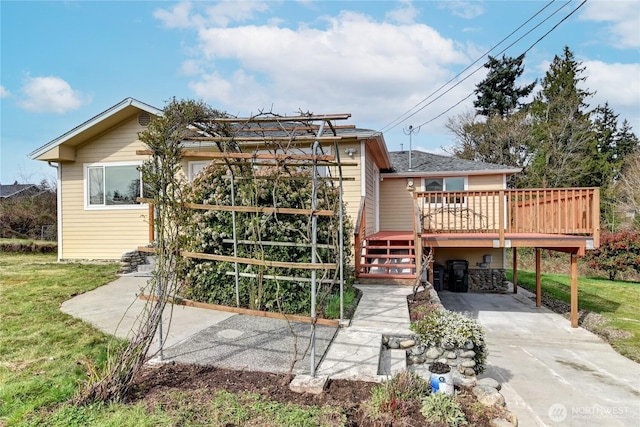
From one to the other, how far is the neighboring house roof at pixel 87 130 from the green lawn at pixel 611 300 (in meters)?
11.1

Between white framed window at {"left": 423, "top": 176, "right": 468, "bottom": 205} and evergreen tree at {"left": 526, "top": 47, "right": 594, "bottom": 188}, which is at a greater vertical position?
evergreen tree at {"left": 526, "top": 47, "right": 594, "bottom": 188}

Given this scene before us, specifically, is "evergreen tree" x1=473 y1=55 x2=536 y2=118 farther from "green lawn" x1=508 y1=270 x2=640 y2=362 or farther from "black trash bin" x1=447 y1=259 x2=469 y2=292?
"black trash bin" x1=447 y1=259 x2=469 y2=292

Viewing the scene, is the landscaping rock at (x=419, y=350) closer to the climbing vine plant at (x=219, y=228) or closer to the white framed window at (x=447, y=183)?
the climbing vine plant at (x=219, y=228)

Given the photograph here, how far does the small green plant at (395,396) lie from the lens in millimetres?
2752

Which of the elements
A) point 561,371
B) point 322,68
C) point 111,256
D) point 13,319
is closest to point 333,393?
point 561,371

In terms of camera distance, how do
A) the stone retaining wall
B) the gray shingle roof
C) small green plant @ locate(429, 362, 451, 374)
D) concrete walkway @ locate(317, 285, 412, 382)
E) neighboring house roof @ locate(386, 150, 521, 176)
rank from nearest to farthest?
1. small green plant @ locate(429, 362, 451, 374)
2. concrete walkway @ locate(317, 285, 412, 382)
3. the stone retaining wall
4. neighboring house roof @ locate(386, 150, 521, 176)
5. the gray shingle roof

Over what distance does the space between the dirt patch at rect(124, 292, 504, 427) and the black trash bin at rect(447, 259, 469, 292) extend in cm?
845

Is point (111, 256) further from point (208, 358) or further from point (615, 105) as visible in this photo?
point (615, 105)

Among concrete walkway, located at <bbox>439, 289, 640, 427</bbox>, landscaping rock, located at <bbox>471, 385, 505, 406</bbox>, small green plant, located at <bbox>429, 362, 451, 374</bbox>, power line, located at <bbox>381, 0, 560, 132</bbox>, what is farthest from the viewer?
power line, located at <bbox>381, 0, 560, 132</bbox>

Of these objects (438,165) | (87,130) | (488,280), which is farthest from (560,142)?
(87,130)

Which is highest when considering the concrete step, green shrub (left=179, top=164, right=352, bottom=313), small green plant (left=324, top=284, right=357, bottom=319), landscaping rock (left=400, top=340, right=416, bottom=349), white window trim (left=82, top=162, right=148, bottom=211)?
white window trim (left=82, top=162, right=148, bottom=211)

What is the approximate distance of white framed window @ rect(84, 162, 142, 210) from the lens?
402 inches

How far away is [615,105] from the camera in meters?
24.8

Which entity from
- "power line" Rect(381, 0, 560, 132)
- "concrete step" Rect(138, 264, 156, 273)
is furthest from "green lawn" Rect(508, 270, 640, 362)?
"concrete step" Rect(138, 264, 156, 273)
